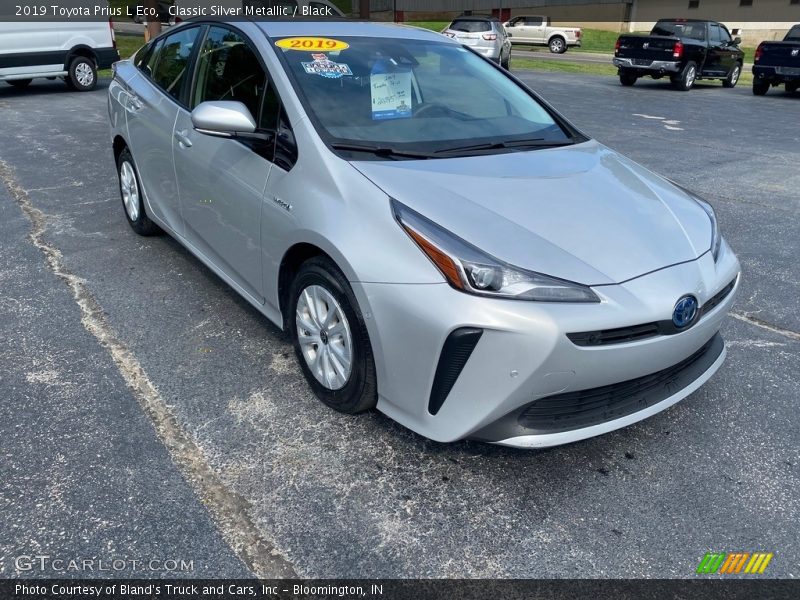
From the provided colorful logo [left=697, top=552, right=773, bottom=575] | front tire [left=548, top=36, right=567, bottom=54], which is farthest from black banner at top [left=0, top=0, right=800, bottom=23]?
colorful logo [left=697, top=552, right=773, bottom=575]

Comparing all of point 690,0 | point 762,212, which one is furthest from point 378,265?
point 690,0

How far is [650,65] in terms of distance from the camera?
17172mm

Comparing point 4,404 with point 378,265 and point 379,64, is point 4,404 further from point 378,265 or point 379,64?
point 379,64

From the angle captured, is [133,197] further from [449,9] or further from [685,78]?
[449,9]

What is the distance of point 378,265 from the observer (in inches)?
101

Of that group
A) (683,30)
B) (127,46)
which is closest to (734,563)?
(683,30)

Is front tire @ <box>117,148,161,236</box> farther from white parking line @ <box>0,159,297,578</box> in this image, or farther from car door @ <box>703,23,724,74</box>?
car door @ <box>703,23,724,74</box>

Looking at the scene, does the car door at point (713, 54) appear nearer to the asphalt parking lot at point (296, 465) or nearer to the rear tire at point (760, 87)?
the rear tire at point (760, 87)

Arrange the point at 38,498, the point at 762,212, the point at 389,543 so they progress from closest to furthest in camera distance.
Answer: the point at 389,543 < the point at 38,498 < the point at 762,212

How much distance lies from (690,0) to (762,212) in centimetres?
4044

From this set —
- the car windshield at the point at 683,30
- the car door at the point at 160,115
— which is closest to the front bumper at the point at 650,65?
the car windshield at the point at 683,30

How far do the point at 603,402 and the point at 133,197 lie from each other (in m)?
3.90

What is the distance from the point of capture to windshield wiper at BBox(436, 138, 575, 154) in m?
3.24

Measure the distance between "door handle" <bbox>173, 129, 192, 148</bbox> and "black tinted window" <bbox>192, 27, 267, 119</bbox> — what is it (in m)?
0.19
